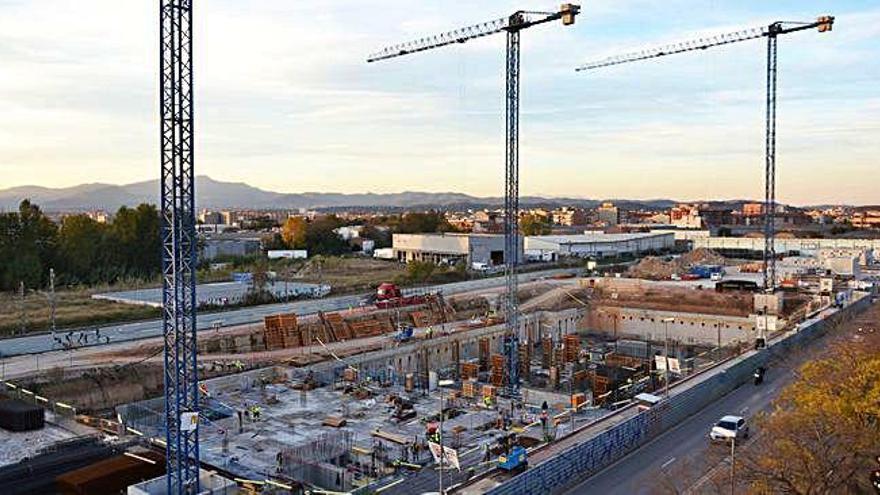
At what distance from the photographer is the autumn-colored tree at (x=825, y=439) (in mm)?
13242

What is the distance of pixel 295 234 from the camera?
91.2m

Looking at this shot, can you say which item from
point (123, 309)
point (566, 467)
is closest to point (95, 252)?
point (123, 309)

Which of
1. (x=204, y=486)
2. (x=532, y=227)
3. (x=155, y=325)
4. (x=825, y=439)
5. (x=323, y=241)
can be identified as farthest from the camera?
(x=532, y=227)

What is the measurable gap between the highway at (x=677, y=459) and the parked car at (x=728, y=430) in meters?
0.22

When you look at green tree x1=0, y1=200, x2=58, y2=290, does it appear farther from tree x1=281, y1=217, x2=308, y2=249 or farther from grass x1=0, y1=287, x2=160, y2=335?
tree x1=281, y1=217, x2=308, y2=249

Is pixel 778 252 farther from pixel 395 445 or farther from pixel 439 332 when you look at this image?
pixel 395 445

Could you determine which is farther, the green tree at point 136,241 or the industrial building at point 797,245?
the industrial building at point 797,245

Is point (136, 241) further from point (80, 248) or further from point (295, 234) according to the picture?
point (295, 234)

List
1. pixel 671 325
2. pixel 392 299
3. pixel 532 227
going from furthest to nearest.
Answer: pixel 532 227
pixel 671 325
pixel 392 299

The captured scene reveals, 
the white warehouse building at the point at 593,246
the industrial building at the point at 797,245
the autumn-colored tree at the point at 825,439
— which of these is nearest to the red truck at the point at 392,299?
the autumn-colored tree at the point at 825,439

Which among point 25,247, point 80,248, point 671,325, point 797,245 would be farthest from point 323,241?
point 797,245

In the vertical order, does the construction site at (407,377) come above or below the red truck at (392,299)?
below

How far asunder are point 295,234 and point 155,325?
173 ft

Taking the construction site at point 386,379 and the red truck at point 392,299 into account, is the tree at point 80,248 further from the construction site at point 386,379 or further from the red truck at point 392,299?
the red truck at point 392,299
